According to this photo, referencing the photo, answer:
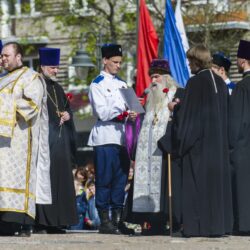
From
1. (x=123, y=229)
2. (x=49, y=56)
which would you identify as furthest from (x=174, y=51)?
(x=123, y=229)

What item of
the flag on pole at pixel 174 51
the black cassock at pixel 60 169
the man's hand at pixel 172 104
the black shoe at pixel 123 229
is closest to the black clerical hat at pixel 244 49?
the man's hand at pixel 172 104

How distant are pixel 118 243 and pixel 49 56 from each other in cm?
326

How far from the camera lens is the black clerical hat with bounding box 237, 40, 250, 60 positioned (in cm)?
1493

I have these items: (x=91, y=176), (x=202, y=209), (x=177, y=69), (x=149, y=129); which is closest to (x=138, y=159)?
(x=149, y=129)

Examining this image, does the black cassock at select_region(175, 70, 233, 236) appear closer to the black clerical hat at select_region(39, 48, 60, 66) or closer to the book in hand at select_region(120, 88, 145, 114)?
the book in hand at select_region(120, 88, 145, 114)

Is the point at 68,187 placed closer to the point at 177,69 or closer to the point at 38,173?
the point at 38,173

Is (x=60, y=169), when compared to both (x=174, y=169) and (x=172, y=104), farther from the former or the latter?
(x=172, y=104)

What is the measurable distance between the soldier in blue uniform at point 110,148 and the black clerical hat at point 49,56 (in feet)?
1.76

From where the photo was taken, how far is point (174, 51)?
19.1m

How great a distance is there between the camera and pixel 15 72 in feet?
46.5

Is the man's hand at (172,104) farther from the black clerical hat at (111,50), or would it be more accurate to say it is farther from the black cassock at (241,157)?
the black clerical hat at (111,50)

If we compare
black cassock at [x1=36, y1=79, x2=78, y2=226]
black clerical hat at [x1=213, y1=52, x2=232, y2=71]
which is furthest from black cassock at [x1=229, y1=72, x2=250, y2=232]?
black cassock at [x1=36, y1=79, x2=78, y2=226]

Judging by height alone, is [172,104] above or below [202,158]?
above

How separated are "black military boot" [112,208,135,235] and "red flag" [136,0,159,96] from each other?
3450 mm
